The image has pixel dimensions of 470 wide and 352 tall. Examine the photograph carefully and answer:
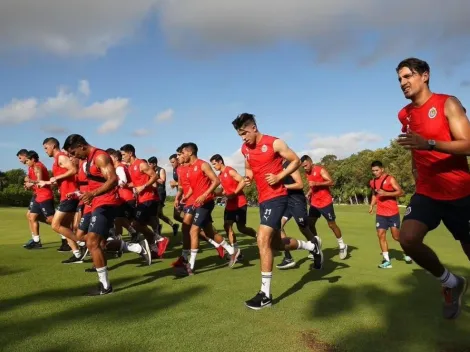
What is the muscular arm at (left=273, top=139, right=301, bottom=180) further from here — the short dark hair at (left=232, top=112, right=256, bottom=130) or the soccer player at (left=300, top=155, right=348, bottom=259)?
the soccer player at (left=300, top=155, right=348, bottom=259)

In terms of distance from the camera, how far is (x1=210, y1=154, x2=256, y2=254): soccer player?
10141 millimetres

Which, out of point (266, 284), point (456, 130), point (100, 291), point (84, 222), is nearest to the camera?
point (456, 130)

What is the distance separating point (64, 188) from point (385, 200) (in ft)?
24.6

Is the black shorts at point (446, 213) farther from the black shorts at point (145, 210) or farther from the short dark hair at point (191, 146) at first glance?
the black shorts at point (145, 210)

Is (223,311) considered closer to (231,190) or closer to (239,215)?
(239,215)

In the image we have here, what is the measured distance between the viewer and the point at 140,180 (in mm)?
10672

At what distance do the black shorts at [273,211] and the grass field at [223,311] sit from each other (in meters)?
1.07

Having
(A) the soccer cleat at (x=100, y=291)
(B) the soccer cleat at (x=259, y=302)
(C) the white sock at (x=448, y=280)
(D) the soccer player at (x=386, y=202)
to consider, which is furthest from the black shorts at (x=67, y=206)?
(C) the white sock at (x=448, y=280)

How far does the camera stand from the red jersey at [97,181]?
6603mm

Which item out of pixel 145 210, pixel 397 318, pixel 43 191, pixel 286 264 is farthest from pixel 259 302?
pixel 43 191

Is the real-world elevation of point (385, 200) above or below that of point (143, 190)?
below

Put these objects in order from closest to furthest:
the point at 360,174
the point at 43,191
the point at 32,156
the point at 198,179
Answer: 1. the point at 198,179
2. the point at 43,191
3. the point at 32,156
4. the point at 360,174

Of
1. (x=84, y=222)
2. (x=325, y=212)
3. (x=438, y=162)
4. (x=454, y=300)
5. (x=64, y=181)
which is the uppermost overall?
(x=64, y=181)

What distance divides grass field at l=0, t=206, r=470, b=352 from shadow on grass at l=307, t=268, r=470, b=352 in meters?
0.01
